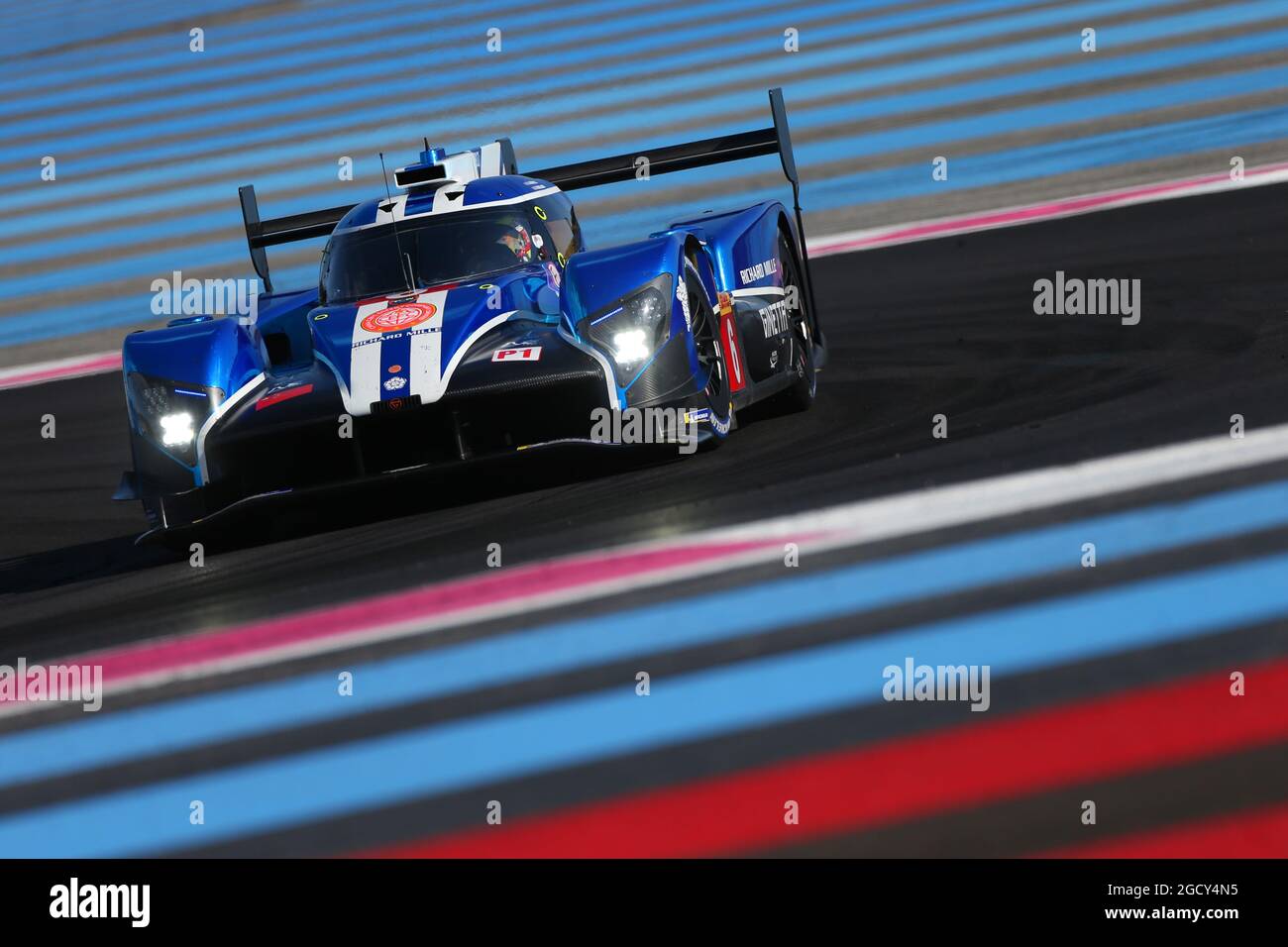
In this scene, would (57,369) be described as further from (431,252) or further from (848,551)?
(848,551)

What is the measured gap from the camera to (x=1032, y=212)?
542 inches

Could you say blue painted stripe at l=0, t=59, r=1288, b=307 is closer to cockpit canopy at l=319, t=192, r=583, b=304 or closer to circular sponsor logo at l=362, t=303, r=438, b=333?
cockpit canopy at l=319, t=192, r=583, b=304

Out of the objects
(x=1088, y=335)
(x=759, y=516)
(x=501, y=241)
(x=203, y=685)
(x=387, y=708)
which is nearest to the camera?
(x=387, y=708)

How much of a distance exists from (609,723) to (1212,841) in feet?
5.11

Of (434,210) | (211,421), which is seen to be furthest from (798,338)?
(211,421)

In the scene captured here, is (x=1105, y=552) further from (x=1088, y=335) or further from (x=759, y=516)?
(x=1088, y=335)

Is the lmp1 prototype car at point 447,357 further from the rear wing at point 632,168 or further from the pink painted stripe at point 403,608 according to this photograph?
the pink painted stripe at point 403,608

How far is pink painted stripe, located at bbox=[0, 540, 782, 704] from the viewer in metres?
5.65

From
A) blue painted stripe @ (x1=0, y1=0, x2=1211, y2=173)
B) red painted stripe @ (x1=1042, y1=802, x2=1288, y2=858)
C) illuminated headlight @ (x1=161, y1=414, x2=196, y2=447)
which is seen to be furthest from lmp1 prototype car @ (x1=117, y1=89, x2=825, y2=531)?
blue painted stripe @ (x1=0, y1=0, x2=1211, y2=173)

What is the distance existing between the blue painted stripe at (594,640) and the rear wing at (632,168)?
3.49 m

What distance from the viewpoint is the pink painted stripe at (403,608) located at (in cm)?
565

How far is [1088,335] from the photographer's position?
9188 mm

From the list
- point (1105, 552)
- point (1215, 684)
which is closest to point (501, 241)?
point (1105, 552)

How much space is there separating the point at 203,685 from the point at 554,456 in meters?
1.91
